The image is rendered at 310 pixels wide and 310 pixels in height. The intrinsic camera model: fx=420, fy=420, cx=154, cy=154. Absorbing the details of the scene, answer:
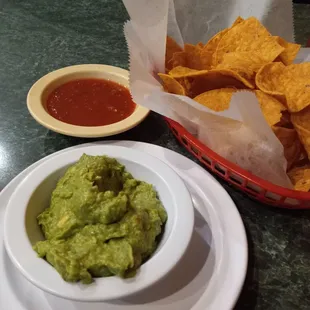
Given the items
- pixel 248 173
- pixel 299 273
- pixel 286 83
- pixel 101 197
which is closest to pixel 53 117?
pixel 101 197

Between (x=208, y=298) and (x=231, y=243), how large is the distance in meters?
0.16

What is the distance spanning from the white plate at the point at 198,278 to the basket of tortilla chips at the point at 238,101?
0.45 ft

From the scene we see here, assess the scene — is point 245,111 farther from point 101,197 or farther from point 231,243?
point 101,197

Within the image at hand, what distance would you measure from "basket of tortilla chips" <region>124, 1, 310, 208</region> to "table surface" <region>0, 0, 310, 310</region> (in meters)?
0.09

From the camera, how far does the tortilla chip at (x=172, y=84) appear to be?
50.9 inches

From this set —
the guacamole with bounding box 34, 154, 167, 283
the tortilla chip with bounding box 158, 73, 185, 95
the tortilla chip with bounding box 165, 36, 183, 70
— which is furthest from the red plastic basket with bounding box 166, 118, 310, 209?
the tortilla chip with bounding box 165, 36, 183, 70

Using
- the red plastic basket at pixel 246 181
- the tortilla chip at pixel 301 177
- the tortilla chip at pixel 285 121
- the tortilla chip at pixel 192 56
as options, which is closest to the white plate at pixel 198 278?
the red plastic basket at pixel 246 181

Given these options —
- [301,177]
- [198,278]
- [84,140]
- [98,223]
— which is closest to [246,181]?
[301,177]

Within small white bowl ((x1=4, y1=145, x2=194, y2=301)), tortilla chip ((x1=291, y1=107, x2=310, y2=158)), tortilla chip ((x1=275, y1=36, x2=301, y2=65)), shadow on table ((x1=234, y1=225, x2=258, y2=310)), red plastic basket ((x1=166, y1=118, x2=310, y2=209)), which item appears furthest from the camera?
tortilla chip ((x1=275, y1=36, x2=301, y2=65))

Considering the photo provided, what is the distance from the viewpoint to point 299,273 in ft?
3.42

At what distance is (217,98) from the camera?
1.29m

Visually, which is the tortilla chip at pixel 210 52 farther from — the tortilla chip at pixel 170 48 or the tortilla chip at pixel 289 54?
the tortilla chip at pixel 289 54

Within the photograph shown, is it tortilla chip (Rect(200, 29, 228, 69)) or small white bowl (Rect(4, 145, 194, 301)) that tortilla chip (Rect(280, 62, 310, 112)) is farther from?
small white bowl (Rect(4, 145, 194, 301))

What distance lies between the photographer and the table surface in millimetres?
1029
